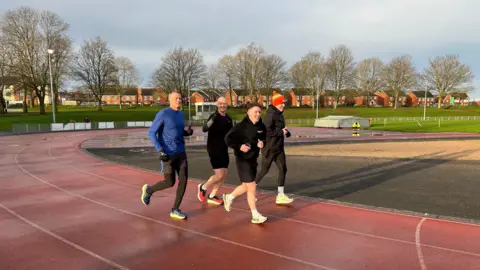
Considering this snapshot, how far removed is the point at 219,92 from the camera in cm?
8400

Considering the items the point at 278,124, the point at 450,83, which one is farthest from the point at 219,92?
the point at 278,124

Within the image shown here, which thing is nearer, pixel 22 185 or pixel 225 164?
pixel 225 164

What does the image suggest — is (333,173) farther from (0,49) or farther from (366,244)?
(0,49)

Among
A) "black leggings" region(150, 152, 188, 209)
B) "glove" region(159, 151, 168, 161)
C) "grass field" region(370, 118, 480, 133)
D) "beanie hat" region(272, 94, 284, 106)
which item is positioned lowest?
"grass field" region(370, 118, 480, 133)

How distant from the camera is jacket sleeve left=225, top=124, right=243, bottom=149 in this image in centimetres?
490

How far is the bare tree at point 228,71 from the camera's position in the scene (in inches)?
2926

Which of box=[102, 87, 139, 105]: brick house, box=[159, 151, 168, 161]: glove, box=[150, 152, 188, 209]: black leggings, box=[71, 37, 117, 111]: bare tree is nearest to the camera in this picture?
box=[159, 151, 168, 161]: glove

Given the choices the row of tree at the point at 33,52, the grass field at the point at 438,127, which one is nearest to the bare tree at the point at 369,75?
the grass field at the point at 438,127

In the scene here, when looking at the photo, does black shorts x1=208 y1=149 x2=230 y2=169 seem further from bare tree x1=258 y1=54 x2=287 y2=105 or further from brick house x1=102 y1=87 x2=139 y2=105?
brick house x1=102 y1=87 x2=139 y2=105

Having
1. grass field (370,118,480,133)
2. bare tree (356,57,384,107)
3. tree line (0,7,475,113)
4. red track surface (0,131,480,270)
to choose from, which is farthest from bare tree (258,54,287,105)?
red track surface (0,131,480,270)

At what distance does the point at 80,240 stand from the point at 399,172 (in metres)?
8.94

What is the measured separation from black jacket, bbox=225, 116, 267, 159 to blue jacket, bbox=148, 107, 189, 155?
880 mm

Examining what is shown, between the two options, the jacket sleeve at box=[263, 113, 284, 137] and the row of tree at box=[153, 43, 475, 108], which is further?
the row of tree at box=[153, 43, 475, 108]

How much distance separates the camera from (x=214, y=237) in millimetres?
4699
